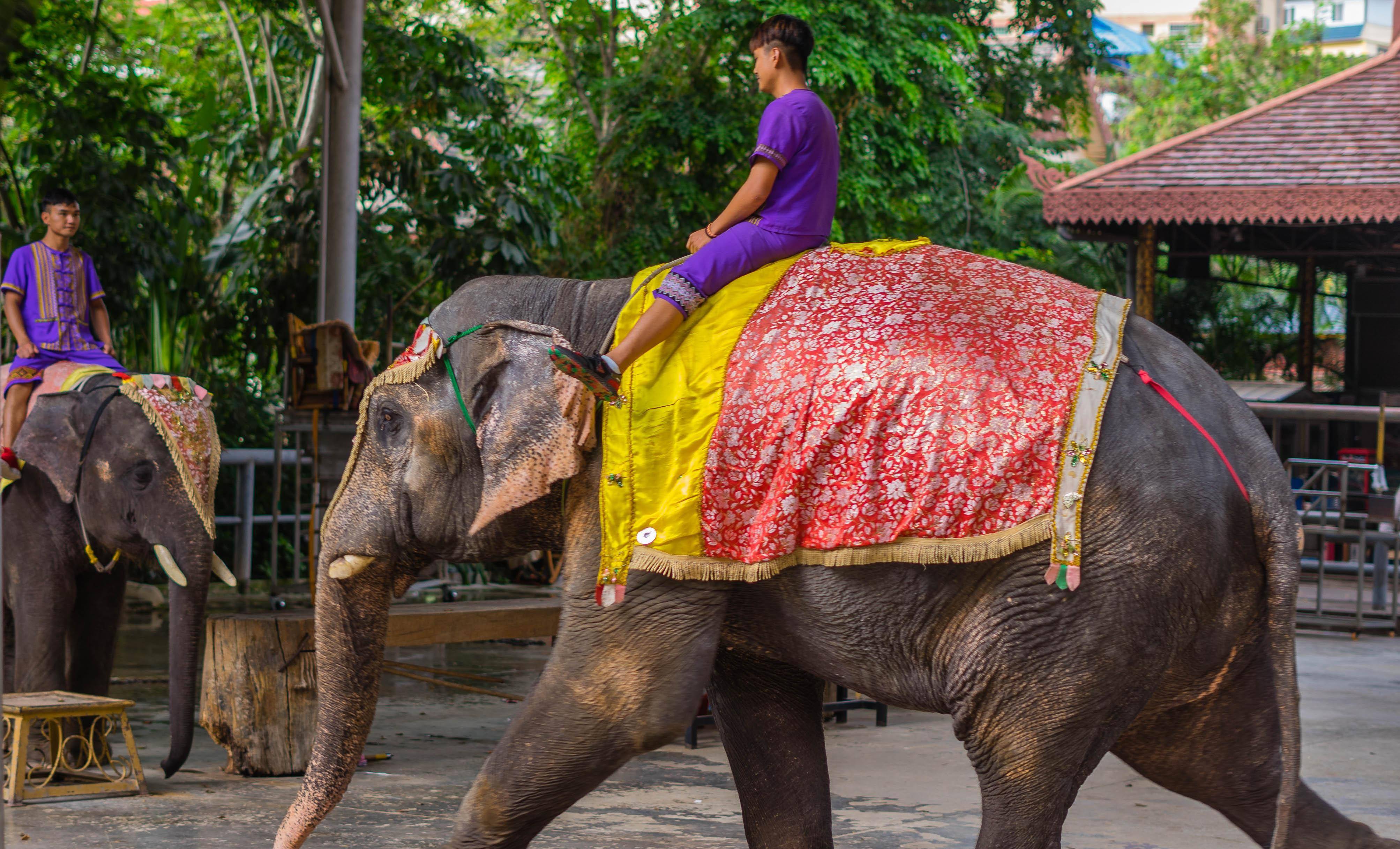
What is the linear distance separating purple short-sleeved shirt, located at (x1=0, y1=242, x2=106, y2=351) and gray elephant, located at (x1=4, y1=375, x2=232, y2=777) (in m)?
0.33

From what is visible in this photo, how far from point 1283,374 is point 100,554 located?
16.7 meters

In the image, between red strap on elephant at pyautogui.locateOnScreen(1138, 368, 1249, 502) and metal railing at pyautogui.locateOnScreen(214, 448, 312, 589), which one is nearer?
red strap on elephant at pyautogui.locateOnScreen(1138, 368, 1249, 502)

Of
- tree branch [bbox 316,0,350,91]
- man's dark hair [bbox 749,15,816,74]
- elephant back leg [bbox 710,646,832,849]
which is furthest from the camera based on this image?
tree branch [bbox 316,0,350,91]

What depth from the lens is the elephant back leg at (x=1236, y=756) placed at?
10.1ft

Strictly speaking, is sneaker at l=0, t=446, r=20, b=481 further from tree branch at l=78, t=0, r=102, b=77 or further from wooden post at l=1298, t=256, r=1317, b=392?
wooden post at l=1298, t=256, r=1317, b=392

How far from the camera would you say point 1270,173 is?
13.0 m

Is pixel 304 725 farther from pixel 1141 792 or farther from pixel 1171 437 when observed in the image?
pixel 1171 437

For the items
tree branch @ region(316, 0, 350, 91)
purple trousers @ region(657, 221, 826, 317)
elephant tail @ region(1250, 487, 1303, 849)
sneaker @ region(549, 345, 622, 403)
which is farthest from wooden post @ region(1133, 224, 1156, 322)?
sneaker @ region(549, 345, 622, 403)

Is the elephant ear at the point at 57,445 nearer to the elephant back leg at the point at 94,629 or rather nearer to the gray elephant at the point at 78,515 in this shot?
the gray elephant at the point at 78,515

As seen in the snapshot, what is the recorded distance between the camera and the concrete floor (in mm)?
4863

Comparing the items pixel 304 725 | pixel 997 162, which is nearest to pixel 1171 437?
pixel 304 725

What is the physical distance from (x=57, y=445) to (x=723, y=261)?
12.0ft

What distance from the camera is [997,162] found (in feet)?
57.3

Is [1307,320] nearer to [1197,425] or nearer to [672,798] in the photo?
[672,798]
